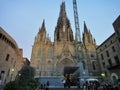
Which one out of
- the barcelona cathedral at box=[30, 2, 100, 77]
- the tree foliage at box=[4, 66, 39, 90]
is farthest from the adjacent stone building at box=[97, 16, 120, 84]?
the tree foliage at box=[4, 66, 39, 90]

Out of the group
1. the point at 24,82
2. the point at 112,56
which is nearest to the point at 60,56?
the point at 112,56

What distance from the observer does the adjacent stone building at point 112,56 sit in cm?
2245

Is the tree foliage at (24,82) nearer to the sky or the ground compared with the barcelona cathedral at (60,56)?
nearer to the ground

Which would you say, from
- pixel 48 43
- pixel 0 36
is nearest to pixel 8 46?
pixel 0 36

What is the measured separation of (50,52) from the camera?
117 ft

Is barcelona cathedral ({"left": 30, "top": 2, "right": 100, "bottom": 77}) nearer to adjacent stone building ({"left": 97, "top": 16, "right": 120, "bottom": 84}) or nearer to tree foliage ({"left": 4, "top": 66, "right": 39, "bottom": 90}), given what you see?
adjacent stone building ({"left": 97, "top": 16, "right": 120, "bottom": 84})

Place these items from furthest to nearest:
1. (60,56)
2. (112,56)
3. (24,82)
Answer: (60,56) → (112,56) → (24,82)

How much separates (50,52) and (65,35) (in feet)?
35.4

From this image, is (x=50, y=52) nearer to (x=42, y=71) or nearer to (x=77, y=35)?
(x=42, y=71)

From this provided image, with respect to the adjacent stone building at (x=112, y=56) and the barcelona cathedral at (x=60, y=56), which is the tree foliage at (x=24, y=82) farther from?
the barcelona cathedral at (x=60, y=56)

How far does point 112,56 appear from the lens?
2566 centimetres

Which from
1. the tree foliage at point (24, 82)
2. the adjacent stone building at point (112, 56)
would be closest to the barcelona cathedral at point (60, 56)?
the adjacent stone building at point (112, 56)

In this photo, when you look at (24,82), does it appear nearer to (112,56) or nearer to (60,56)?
(112,56)

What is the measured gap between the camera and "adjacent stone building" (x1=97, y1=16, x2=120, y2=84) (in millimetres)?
22450
